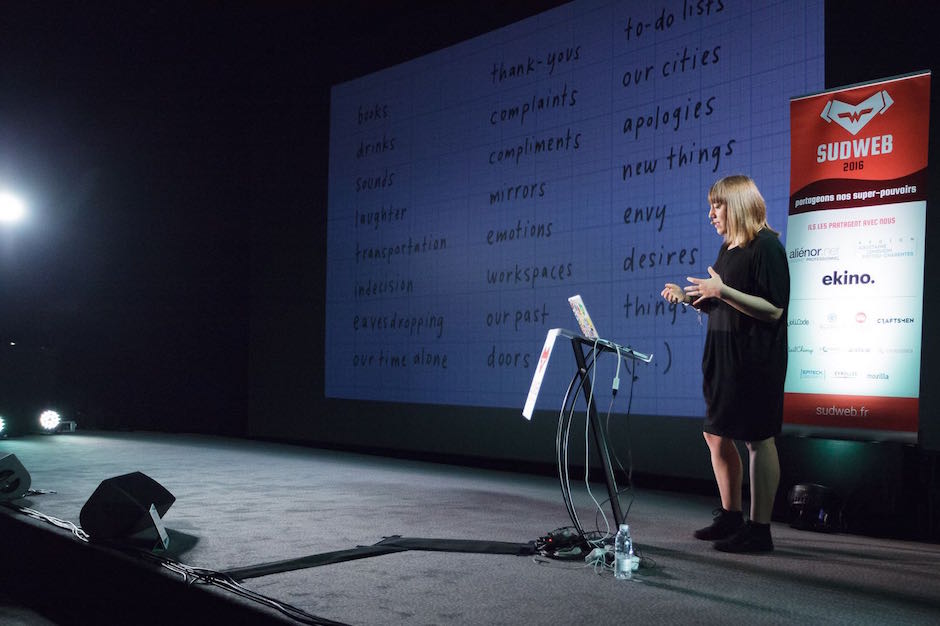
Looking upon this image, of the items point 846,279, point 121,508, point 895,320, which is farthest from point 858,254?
point 121,508

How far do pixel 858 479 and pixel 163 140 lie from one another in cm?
663

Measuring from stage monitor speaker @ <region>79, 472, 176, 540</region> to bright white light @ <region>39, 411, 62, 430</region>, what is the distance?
462 centimetres

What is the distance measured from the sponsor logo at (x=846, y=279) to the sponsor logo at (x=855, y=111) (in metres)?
0.55

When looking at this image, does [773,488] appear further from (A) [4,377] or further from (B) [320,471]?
(A) [4,377]

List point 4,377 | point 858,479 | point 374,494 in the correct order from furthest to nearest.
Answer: point 4,377
point 374,494
point 858,479

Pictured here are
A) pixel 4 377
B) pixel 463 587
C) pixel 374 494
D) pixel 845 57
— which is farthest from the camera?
pixel 4 377

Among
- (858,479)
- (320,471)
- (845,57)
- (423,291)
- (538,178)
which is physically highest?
(845,57)

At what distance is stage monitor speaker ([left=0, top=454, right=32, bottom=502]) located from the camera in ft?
10.8

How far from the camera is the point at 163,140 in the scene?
24.6ft

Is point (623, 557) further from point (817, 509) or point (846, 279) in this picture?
point (846, 279)

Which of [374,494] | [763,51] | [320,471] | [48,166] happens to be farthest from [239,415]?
[763,51]

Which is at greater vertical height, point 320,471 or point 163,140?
point 163,140

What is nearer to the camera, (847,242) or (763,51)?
(847,242)

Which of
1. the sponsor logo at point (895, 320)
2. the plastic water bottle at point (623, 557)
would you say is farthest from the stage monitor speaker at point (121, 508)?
the sponsor logo at point (895, 320)
